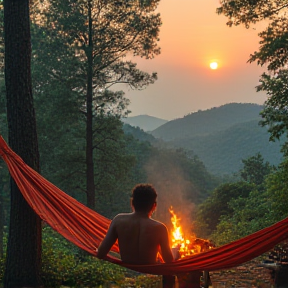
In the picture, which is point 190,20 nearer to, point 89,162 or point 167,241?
point 89,162

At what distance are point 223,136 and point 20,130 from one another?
54605 mm

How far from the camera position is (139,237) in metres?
2.98

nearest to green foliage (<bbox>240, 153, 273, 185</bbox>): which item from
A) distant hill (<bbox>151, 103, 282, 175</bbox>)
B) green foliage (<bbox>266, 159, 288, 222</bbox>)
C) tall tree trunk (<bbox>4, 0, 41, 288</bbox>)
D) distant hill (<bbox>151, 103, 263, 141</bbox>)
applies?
green foliage (<bbox>266, 159, 288, 222</bbox>)

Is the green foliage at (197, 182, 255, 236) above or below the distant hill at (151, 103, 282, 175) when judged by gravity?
below

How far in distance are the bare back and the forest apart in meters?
1.52

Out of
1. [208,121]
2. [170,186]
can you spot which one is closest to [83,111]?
[170,186]

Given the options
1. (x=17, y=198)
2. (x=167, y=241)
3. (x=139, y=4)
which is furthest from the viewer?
(x=139, y=4)

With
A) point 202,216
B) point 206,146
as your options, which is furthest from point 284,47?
point 206,146

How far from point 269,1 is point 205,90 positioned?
53108 mm

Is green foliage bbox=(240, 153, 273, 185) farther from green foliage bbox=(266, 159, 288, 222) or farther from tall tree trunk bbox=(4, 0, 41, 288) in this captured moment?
tall tree trunk bbox=(4, 0, 41, 288)

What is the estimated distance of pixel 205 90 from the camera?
6122cm

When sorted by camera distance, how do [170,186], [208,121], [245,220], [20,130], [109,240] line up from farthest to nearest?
[208,121] < [170,186] < [245,220] < [20,130] < [109,240]

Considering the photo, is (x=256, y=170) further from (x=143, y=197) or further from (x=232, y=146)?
(x=232, y=146)

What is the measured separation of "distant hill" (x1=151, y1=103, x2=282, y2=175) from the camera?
50469 millimetres
